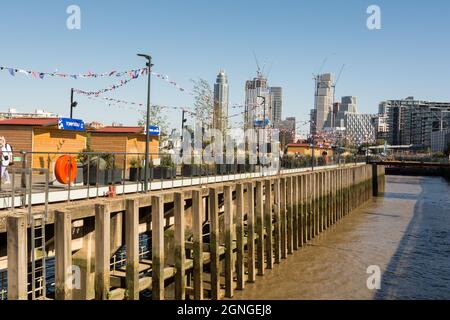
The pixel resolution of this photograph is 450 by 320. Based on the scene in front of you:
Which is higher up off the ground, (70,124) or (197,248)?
(70,124)

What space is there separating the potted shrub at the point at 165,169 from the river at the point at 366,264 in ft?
19.8

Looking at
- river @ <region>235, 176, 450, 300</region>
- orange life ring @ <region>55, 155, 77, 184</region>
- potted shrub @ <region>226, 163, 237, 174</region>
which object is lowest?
river @ <region>235, 176, 450, 300</region>

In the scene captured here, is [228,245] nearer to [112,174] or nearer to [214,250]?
[214,250]

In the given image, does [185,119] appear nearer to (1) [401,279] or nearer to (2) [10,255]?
(1) [401,279]

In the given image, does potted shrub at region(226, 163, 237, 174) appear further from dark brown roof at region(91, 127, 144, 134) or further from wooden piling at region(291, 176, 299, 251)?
dark brown roof at region(91, 127, 144, 134)

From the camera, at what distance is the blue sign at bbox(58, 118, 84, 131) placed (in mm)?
23359

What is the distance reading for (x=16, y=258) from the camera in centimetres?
841

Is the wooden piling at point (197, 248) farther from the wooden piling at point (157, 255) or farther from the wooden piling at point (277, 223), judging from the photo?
the wooden piling at point (277, 223)

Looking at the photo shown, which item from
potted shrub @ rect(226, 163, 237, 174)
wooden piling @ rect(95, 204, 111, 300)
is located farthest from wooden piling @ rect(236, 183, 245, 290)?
potted shrub @ rect(226, 163, 237, 174)

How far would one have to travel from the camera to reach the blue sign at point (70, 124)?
23359mm

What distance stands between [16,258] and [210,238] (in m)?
7.34

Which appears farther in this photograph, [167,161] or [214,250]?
[167,161]

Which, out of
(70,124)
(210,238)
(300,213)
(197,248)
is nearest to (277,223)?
(300,213)

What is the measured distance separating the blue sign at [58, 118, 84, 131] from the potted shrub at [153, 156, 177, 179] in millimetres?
5413
